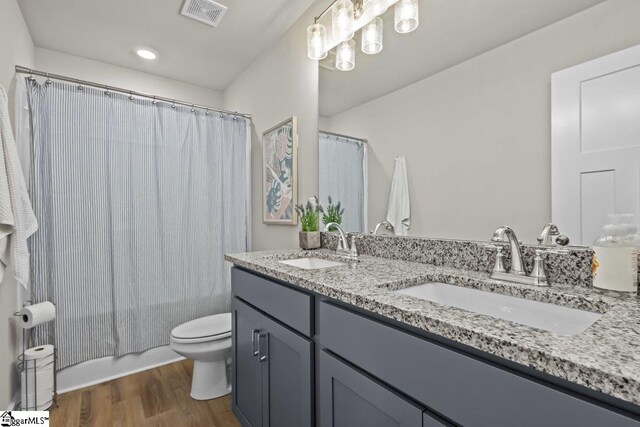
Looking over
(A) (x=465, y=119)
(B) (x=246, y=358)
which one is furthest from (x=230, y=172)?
(A) (x=465, y=119)

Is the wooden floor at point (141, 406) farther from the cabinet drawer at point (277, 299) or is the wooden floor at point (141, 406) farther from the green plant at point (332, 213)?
the green plant at point (332, 213)

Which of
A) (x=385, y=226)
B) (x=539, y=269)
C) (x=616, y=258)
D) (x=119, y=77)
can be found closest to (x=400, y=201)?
(x=385, y=226)

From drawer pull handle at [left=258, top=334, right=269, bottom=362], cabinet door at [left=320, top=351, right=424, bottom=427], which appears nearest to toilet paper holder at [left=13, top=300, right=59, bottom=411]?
drawer pull handle at [left=258, top=334, right=269, bottom=362]

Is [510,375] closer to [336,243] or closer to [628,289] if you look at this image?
[628,289]

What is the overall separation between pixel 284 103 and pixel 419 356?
1974 millimetres

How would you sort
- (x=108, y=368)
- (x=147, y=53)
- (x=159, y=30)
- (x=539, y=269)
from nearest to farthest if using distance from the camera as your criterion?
(x=539, y=269)
(x=108, y=368)
(x=159, y=30)
(x=147, y=53)

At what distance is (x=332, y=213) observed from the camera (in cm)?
182

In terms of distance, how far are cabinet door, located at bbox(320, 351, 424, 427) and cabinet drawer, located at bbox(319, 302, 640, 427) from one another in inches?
1.1

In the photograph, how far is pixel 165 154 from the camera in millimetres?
2262

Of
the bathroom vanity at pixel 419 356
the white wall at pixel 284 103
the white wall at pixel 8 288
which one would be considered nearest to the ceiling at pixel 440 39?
the white wall at pixel 284 103

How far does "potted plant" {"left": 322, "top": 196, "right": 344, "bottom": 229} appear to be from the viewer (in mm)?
1773

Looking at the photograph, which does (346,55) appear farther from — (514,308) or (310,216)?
(514,308)

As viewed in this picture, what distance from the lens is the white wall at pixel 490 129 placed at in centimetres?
88

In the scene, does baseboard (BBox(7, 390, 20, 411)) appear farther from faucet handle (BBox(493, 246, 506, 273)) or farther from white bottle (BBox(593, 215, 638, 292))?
white bottle (BBox(593, 215, 638, 292))
